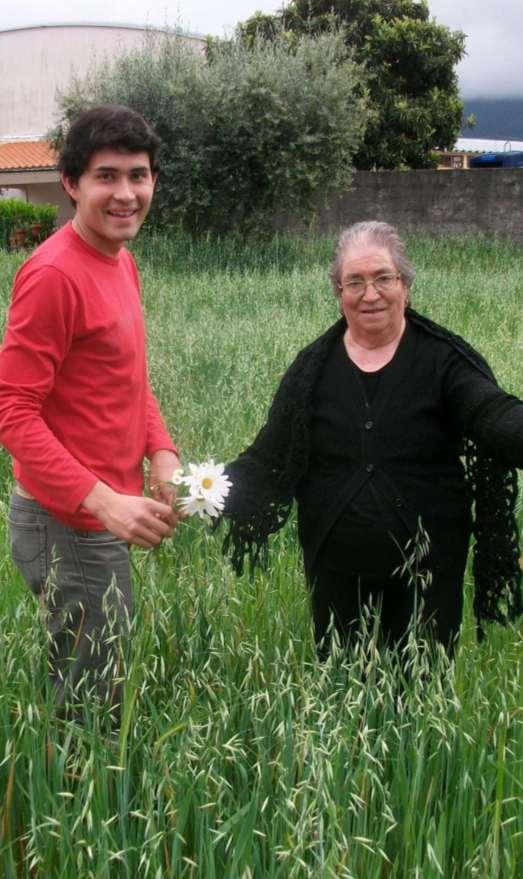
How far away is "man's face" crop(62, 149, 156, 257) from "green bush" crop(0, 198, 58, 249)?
2431 cm

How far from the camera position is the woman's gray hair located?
2885mm

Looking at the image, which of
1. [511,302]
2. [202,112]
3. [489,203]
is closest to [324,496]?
[511,302]

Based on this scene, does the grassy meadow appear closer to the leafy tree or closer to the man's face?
the man's face

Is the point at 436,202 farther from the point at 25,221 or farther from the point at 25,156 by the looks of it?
the point at 25,156

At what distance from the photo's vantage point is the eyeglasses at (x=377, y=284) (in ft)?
9.30

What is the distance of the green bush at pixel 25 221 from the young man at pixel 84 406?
24313mm

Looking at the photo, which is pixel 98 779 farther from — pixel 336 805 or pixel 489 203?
pixel 489 203

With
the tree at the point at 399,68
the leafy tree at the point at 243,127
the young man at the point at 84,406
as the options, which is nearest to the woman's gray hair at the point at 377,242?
the young man at the point at 84,406

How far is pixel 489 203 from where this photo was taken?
1959 cm

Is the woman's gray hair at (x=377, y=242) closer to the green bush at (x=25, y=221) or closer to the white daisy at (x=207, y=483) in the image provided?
the white daisy at (x=207, y=483)

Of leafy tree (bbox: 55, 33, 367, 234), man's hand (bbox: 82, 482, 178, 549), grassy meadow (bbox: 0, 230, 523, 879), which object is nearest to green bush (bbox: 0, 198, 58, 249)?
leafy tree (bbox: 55, 33, 367, 234)

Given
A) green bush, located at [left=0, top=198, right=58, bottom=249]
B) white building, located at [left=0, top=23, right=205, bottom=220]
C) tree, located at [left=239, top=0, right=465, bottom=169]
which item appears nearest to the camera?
tree, located at [left=239, top=0, right=465, bottom=169]

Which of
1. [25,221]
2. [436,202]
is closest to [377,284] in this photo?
[436,202]

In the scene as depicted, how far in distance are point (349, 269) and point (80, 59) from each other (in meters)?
35.9
